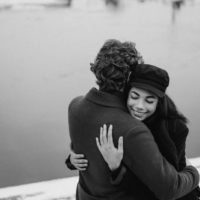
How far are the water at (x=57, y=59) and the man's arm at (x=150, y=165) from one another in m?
1.37

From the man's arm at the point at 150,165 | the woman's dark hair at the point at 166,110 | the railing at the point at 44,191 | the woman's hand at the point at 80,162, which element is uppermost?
the woman's dark hair at the point at 166,110

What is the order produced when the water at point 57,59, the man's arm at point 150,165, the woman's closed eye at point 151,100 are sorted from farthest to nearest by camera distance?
the water at point 57,59, the woman's closed eye at point 151,100, the man's arm at point 150,165

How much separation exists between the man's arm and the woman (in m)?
0.03

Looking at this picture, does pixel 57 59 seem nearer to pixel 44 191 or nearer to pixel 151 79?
pixel 44 191

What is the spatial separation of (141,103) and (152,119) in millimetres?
74

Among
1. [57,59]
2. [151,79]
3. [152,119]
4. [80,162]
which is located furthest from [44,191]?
[151,79]

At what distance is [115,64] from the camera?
3.57ft

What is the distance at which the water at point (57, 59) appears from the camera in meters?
2.25

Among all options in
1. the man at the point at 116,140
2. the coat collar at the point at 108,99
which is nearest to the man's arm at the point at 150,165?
the man at the point at 116,140

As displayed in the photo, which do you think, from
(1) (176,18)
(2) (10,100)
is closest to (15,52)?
(2) (10,100)

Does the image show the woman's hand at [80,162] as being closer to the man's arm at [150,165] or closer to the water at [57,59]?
the man's arm at [150,165]

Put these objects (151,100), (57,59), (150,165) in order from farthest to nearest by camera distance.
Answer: (57,59)
(151,100)
(150,165)

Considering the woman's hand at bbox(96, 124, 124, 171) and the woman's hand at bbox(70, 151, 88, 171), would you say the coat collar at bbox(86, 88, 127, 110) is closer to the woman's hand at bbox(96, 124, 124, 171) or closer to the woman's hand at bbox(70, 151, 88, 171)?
the woman's hand at bbox(96, 124, 124, 171)

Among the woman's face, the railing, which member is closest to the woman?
the woman's face
